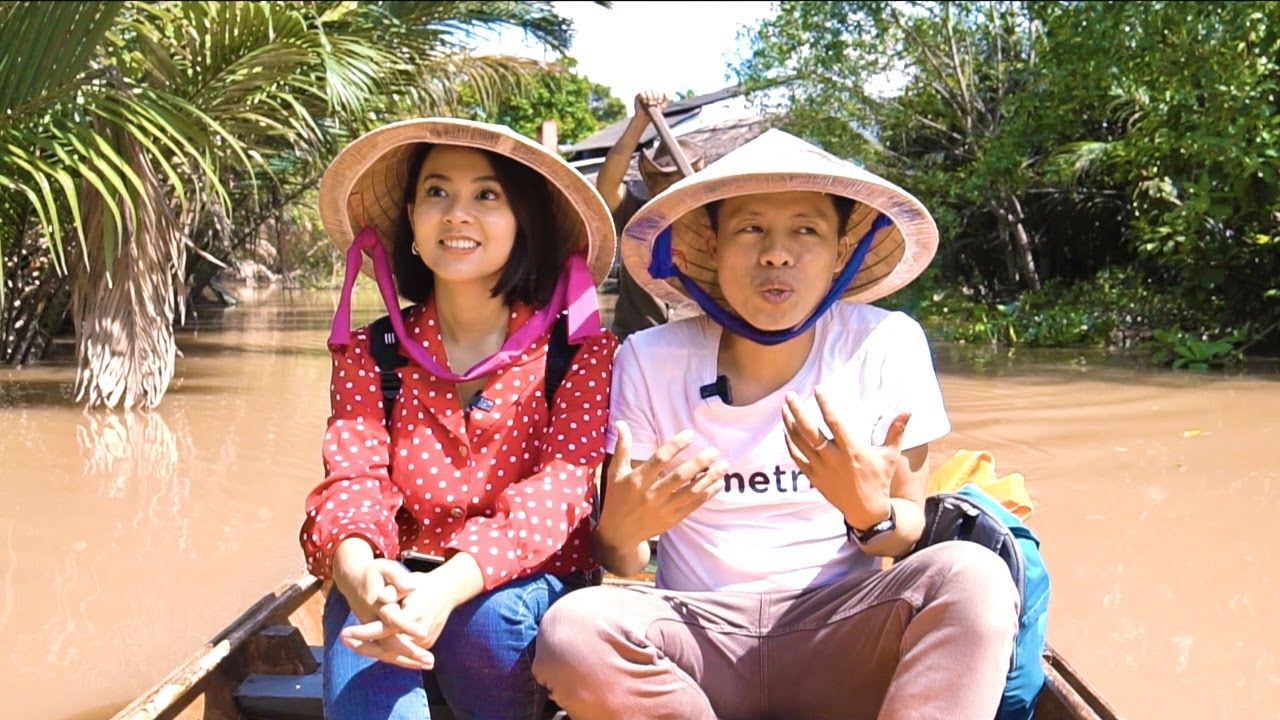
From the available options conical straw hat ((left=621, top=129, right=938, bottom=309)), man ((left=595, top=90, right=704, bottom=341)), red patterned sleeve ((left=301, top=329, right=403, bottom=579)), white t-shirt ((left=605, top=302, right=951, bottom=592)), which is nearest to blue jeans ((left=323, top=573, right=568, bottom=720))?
red patterned sleeve ((left=301, top=329, right=403, bottom=579))

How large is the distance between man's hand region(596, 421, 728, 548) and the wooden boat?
1.20ft

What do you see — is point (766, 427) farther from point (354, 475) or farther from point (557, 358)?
point (354, 475)

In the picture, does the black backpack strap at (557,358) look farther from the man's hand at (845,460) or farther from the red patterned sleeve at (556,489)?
the man's hand at (845,460)

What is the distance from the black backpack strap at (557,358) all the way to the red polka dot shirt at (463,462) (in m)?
0.01

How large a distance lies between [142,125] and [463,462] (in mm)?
4346

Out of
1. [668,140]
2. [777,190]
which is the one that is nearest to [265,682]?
[777,190]

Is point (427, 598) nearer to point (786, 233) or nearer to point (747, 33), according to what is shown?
point (786, 233)

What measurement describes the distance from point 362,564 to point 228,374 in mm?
7149

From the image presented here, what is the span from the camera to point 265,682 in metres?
2.09

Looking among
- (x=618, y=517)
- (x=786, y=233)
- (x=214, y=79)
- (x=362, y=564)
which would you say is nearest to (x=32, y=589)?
(x=362, y=564)

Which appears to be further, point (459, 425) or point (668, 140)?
point (668, 140)

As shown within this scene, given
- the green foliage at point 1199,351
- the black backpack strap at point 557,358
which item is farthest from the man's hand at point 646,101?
the green foliage at point 1199,351

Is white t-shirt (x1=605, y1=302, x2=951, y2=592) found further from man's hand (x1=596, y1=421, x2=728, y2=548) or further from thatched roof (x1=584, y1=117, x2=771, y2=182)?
thatched roof (x1=584, y1=117, x2=771, y2=182)

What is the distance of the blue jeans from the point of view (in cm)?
170
